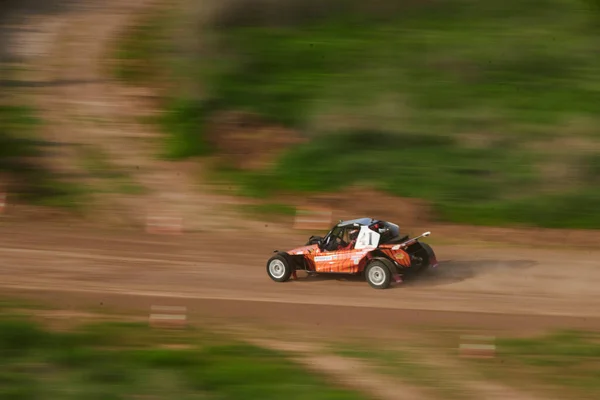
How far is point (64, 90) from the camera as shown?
24.0 m

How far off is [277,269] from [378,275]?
1762mm

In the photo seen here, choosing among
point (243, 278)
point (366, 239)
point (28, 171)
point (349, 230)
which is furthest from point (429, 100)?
point (28, 171)

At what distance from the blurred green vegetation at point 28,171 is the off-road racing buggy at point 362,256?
21.3 feet

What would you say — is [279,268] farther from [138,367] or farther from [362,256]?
[138,367]

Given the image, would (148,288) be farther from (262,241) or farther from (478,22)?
(478,22)

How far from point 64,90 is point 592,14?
14.6 m

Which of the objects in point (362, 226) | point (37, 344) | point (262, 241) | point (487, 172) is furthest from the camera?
point (487, 172)

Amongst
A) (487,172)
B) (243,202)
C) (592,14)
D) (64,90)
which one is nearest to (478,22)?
(592,14)

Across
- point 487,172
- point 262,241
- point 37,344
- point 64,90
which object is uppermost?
point 64,90

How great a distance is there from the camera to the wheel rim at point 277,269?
15.0m

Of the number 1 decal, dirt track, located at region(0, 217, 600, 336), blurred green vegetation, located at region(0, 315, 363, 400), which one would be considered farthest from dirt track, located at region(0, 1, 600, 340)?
blurred green vegetation, located at region(0, 315, 363, 400)

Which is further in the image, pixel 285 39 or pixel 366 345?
pixel 285 39

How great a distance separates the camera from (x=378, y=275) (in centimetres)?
1451

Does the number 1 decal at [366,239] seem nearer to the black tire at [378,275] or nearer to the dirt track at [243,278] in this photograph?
the black tire at [378,275]
